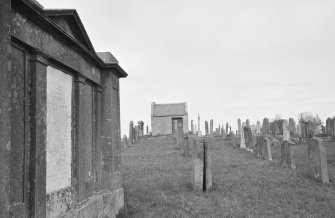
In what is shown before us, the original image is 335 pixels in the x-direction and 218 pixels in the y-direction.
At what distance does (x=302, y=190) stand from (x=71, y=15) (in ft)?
21.7

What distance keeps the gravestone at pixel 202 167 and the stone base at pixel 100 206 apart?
8.11 ft

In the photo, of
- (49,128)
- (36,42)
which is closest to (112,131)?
(49,128)

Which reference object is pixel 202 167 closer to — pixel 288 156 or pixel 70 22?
pixel 288 156

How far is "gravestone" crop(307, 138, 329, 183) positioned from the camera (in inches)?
373

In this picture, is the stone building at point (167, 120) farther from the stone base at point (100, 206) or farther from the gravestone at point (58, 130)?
the gravestone at point (58, 130)

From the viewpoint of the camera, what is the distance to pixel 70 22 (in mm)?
5312

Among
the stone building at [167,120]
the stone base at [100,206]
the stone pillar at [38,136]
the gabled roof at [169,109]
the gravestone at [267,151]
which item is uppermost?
the gabled roof at [169,109]

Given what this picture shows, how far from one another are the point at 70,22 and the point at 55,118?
1619mm

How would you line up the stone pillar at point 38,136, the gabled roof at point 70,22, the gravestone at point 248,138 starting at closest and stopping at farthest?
the stone pillar at point 38,136 < the gabled roof at point 70,22 < the gravestone at point 248,138

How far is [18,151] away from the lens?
11.8 ft

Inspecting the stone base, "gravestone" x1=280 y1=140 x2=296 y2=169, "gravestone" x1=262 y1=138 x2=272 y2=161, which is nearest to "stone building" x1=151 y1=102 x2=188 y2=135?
"gravestone" x1=262 y1=138 x2=272 y2=161

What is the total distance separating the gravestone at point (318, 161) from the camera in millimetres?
9477

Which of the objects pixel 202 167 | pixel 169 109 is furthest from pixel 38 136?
pixel 169 109

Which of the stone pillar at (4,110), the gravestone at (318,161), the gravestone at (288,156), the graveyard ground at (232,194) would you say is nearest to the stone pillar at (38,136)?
the stone pillar at (4,110)
